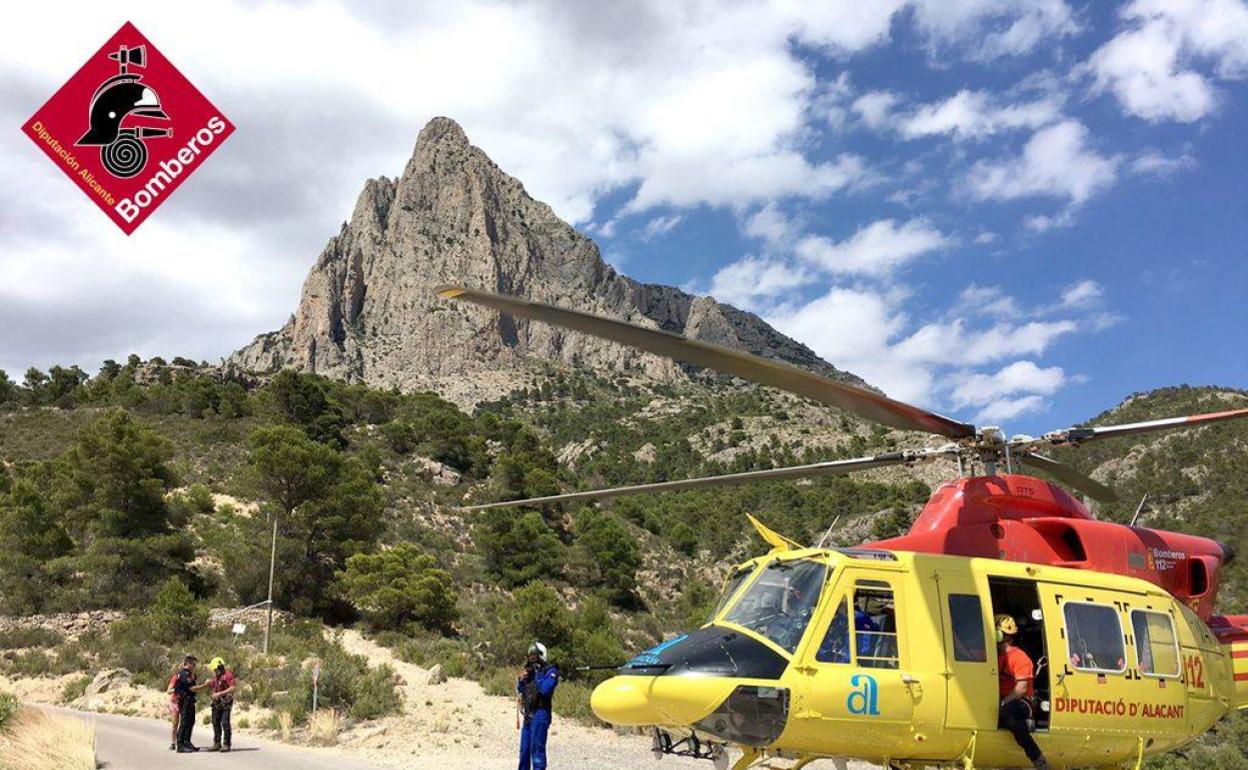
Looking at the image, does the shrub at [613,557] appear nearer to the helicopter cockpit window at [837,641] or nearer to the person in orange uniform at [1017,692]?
the person in orange uniform at [1017,692]

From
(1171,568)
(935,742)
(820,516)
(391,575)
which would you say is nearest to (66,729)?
(935,742)

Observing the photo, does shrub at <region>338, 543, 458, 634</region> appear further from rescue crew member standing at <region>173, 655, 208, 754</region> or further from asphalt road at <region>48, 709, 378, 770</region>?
→ rescue crew member standing at <region>173, 655, 208, 754</region>

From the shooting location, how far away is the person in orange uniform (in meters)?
7.50

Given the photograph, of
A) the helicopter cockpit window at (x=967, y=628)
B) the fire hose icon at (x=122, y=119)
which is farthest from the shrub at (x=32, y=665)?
the helicopter cockpit window at (x=967, y=628)

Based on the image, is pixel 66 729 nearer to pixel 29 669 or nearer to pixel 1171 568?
pixel 29 669

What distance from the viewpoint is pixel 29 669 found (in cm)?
2188

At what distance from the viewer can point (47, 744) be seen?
11680 millimetres

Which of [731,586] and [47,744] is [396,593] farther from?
[731,586]

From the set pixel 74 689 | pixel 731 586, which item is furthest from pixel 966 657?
pixel 74 689

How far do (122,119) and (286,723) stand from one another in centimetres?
1106

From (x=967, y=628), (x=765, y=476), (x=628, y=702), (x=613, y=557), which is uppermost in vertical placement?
(x=613, y=557)

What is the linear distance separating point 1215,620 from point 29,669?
82.9 ft

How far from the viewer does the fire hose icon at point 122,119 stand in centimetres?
1305

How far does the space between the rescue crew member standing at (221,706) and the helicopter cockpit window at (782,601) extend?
411 inches
